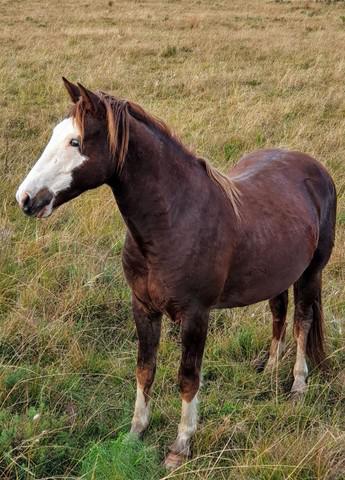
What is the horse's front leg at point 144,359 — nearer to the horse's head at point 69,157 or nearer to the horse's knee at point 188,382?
the horse's knee at point 188,382

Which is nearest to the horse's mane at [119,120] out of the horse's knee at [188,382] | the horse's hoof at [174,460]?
the horse's knee at [188,382]

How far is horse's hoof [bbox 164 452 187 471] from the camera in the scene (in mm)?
2709

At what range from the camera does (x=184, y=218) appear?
253 centimetres

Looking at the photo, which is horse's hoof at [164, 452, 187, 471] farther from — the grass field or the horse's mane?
the horse's mane

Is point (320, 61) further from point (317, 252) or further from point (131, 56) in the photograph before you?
point (317, 252)

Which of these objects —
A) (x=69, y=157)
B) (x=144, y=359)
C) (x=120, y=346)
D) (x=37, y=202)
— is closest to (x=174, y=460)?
(x=144, y=359)

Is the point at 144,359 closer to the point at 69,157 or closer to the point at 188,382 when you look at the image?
the point at 188,382

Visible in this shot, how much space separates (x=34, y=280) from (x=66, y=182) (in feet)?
6.31

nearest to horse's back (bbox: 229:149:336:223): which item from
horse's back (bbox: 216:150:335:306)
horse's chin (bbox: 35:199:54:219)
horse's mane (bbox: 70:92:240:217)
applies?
horse's back (bbox: 216:150:335:306)

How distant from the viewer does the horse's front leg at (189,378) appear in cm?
268

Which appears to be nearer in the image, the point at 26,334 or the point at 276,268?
the point at 276,268

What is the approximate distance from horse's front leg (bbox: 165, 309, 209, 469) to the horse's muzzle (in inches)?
34.1

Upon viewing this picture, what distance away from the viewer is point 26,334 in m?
3.43

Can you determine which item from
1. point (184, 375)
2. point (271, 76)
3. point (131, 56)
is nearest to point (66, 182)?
point (184, 375)
